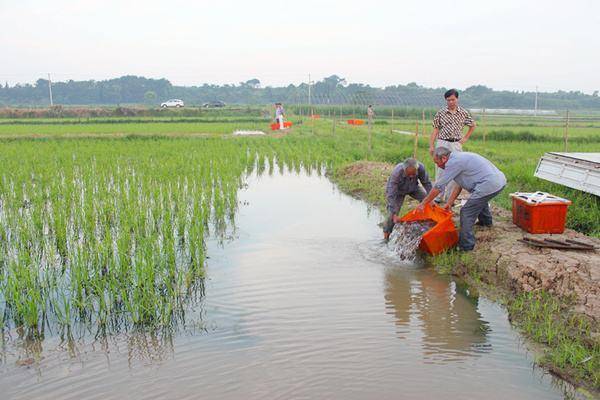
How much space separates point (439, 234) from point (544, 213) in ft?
3.35

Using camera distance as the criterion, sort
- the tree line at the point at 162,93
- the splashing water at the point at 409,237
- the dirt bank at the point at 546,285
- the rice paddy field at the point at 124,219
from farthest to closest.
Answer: the tree line at the point at 162,93 < the splashing water at the point at 409,237 < the rice paddy field at the point at 124,219 < the dirt bank at the point at 546,285

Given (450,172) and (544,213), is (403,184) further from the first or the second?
(544,213)

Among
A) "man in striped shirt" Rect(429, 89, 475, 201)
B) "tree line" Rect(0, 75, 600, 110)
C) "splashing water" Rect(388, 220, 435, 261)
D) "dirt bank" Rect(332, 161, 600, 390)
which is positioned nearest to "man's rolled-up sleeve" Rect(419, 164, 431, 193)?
"splashing water" Rect(388, 220, 435, 261)

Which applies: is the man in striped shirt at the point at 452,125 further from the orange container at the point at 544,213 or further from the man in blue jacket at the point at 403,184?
the orange container at the point at 544,213

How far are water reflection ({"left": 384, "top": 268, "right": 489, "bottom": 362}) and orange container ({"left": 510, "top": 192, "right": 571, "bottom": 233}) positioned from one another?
111 centimetres

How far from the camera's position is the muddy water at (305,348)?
321 centimetres

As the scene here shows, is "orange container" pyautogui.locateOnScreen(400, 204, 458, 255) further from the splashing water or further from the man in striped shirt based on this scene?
the man in striped shirt

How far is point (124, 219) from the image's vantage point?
659cm

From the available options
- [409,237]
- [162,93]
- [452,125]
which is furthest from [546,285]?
[162,93]

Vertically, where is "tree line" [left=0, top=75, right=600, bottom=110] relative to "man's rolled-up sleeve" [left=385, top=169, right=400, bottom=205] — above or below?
above

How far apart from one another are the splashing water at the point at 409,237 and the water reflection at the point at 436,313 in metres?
0.30

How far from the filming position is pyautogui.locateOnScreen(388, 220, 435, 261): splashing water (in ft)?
18.3

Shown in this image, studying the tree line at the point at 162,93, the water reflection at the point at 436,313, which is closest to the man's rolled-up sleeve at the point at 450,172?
the water reflection at the point at 436,313

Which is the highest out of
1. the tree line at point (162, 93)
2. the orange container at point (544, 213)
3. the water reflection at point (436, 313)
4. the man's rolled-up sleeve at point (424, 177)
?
the tree line at point (162, 93)
